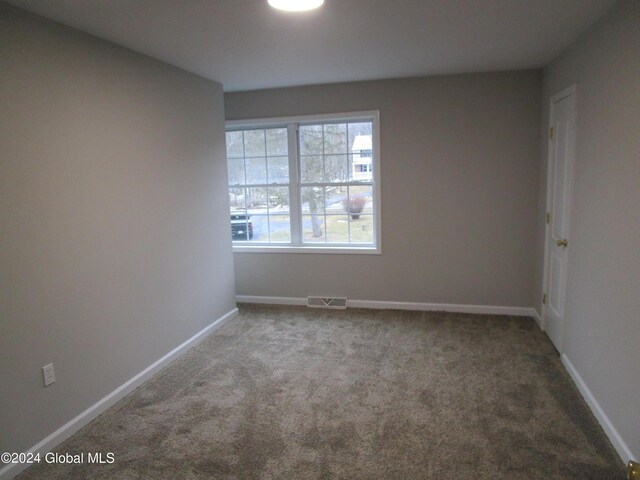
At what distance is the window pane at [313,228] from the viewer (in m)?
5.01

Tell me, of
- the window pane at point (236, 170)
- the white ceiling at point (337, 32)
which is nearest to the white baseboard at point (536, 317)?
the white ceiling at point (337, 32)

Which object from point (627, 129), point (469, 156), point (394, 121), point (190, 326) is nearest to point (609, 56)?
point (627, 129)

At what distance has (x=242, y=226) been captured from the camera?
521 cm

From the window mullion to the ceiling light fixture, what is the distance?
243 cm

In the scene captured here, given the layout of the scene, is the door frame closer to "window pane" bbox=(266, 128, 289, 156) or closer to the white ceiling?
the white ceiling

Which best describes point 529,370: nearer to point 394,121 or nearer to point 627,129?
point 627,129

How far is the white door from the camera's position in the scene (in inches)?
130

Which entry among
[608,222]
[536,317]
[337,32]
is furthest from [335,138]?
[608,222]

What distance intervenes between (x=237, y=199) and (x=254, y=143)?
2.22ft

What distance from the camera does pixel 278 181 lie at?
16.4 ft

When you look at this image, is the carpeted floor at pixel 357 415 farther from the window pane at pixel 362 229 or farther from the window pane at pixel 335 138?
the window pane at pixel 335 138

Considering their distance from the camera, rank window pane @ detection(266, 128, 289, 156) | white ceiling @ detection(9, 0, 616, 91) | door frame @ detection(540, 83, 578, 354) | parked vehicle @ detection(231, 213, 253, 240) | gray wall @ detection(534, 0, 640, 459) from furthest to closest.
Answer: parked vehicle @ detection(231, 213, 253, 240) < window pane @ detection(266, 128, 289, 156) < door frame @ detection(540, 83, 578, 354) < white ceiling @ detection(9, 0, 616, 91) < gray wall @ detection(534, 0, 640, 459)

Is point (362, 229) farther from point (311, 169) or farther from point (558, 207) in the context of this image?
point (558, 207)

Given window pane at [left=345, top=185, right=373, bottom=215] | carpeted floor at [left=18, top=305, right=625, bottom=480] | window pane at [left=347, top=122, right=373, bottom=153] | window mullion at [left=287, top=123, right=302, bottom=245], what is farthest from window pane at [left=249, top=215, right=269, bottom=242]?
carpeted floor at [left=18, top=305, right=625, bottom=480]
